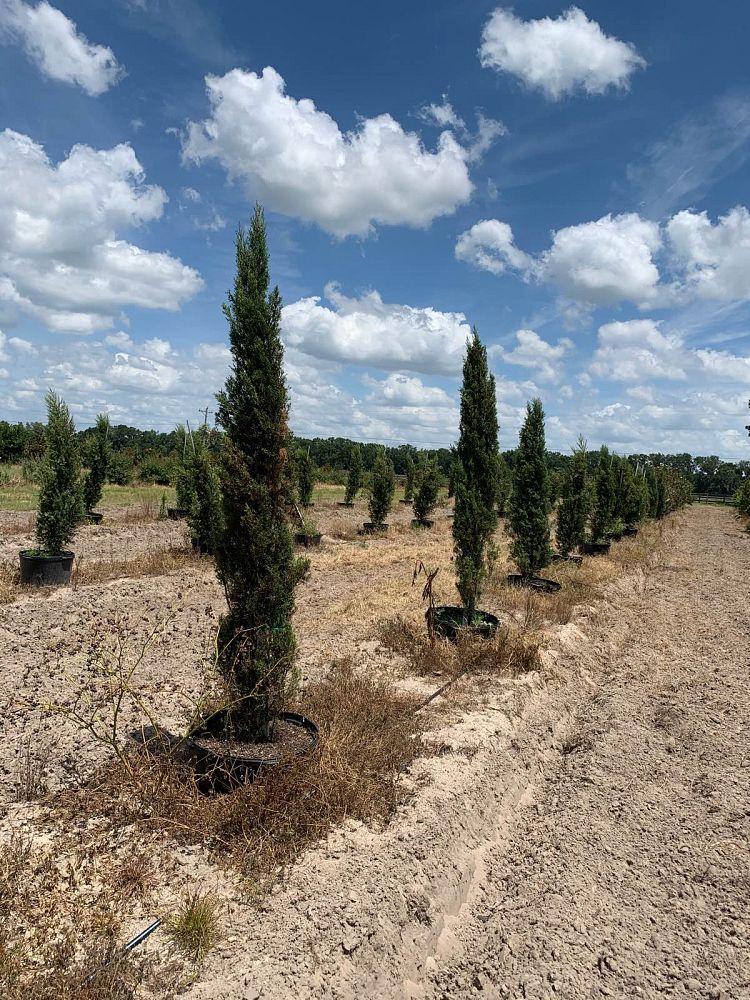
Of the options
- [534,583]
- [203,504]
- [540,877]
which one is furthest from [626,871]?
[203,504]

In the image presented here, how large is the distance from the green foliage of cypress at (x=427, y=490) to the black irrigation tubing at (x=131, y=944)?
19.9 metres

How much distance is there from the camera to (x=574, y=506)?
51.4 ft

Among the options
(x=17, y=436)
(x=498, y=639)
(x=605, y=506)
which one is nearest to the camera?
(x=498, y=639)

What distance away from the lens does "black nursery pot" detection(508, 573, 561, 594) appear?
11.5m

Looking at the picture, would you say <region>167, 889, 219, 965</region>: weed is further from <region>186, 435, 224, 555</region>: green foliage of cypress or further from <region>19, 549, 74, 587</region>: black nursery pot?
<region>186, 435, 224, 555</region>: green foliage of cypress

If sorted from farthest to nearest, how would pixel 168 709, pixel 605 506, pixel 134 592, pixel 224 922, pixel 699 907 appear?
pixel 605 506
pixel 134 592
pixel 168 709
pixel 699 907
pixel 224 922

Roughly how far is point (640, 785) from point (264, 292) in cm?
524

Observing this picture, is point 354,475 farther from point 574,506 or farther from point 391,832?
point 391,832

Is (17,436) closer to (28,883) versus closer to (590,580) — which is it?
(590,580)

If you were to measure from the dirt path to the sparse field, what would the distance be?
0.02 metres

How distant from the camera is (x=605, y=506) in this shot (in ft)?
62.4

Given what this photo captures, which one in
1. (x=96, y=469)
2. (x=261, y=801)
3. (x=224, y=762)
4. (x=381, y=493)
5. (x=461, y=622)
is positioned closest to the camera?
(x=261, y=801)

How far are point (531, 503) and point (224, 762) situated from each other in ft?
31.0

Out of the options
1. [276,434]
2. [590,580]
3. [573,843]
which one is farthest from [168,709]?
[590,580]
